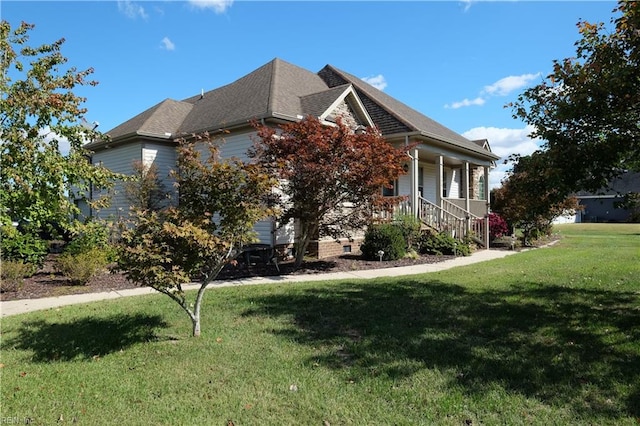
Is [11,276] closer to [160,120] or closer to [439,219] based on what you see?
[160,120]

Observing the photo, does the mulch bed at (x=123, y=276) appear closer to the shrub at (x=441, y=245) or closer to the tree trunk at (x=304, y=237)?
the tree trunk at (x=304, y=237)

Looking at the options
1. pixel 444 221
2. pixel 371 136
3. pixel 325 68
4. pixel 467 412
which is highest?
pixel 325 68

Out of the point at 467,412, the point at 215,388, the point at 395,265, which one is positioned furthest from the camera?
the point at 395,265

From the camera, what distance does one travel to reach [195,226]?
16.6ft

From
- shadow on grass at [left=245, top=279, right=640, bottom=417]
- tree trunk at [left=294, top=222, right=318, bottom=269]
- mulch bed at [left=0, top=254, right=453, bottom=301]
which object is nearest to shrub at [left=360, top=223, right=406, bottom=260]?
mulch bed at [left=0, top=254, right=453, bottom=301]

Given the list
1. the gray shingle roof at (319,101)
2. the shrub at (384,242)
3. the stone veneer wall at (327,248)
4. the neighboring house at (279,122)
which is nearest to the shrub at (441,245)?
the neighboring house at (279,122)

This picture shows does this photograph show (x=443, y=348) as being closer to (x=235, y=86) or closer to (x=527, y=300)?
(x=527, y=300)

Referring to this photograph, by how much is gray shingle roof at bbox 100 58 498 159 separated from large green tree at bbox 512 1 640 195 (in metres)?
8.67

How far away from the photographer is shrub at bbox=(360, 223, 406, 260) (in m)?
13.0

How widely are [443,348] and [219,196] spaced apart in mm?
3247

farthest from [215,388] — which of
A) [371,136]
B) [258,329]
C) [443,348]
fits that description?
[371,136]

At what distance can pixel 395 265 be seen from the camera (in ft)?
39.5

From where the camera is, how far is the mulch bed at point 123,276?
28.0ft

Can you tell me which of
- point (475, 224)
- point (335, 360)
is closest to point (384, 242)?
point (475, 224)
